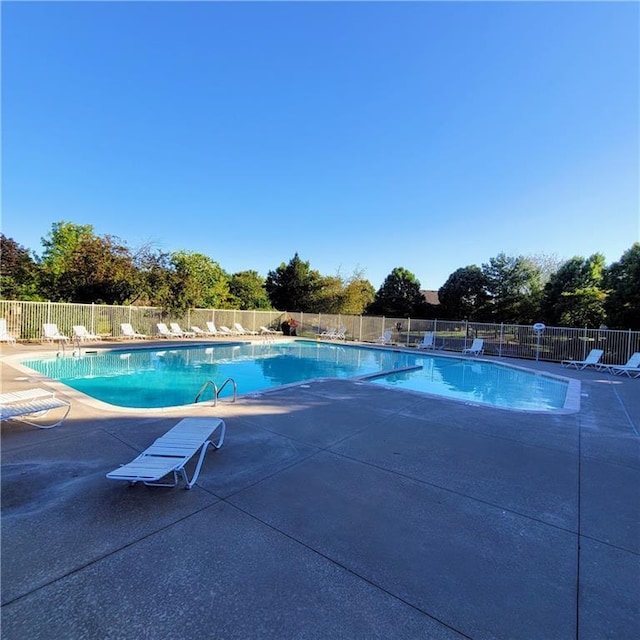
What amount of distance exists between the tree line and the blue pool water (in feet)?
18.0

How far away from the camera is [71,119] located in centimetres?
1295

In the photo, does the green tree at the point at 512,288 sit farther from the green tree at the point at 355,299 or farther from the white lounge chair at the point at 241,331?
the white lounge chair at the point at 241,331

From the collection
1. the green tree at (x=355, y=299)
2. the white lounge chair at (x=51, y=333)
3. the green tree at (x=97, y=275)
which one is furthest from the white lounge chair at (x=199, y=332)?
the green tree at (x=355, y=299)

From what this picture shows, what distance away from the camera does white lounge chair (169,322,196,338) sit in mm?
18391

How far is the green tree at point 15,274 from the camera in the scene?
19422mm

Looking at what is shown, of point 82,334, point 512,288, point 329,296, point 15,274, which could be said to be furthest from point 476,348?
point 15,274

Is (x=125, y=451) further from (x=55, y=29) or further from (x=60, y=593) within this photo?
(x=55, y=29)

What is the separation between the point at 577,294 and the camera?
16.9m

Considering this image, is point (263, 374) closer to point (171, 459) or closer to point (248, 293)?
point (171, 459)

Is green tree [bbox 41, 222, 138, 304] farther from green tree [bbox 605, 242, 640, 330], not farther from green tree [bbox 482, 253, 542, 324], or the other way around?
green tree [bbox 482, 253, 542, 324]

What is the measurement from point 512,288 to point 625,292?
32.7 ft

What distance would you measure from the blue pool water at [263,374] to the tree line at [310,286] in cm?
547

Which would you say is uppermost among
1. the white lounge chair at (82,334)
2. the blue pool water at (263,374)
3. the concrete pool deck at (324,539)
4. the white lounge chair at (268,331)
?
the white lounge chair at (82,334)

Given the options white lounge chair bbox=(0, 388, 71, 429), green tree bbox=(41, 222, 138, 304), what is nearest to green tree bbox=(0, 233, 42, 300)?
green tree bbox=(41, 222, 138, 304)
